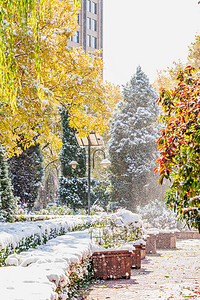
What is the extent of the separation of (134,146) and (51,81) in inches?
628

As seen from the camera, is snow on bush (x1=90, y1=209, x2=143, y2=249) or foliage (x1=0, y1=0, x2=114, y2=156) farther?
foliage (x1=0, y1=0, x2=114, y2=156)

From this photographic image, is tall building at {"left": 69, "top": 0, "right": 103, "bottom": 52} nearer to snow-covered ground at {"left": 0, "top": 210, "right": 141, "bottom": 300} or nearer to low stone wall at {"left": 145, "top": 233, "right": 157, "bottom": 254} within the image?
low stone wall at {"left": 145, "top": 233, "right": 157, "bottom": 254}

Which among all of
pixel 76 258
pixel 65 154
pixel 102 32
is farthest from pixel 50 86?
pixel 102 32

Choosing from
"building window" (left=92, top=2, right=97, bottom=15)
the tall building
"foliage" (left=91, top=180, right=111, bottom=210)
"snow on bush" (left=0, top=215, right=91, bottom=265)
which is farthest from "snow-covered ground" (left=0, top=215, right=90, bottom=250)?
"building window" (left=92, top=2, right=97, bottom=15)

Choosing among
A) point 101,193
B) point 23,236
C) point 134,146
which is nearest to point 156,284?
point 23,236

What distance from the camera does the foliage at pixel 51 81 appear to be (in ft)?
35.8

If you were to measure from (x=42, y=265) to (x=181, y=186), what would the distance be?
1975mm

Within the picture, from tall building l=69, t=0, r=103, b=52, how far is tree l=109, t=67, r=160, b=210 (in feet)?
103

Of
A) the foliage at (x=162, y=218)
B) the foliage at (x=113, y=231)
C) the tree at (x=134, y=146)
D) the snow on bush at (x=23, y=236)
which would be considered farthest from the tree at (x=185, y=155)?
the tree at (x=134, y=146)

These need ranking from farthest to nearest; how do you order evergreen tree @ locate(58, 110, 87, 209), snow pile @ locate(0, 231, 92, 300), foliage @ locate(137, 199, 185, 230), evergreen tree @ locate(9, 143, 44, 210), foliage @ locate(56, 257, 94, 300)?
evergreen tree @ locate(58, 110, 87, 209), evergreen tree @ locate(9, 143, 44, 210), foliage @ locate(137, 199, 185, 230), foliage @ locate(56, 257, 94, 300), snow pile @ locate(0, 231, 92, 300)

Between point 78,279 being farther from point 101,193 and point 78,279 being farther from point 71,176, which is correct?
point 101,193

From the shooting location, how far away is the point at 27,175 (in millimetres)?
24281

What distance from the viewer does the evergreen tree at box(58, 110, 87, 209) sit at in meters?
26.1

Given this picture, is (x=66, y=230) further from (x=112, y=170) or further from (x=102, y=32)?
(x=102, y=32)
